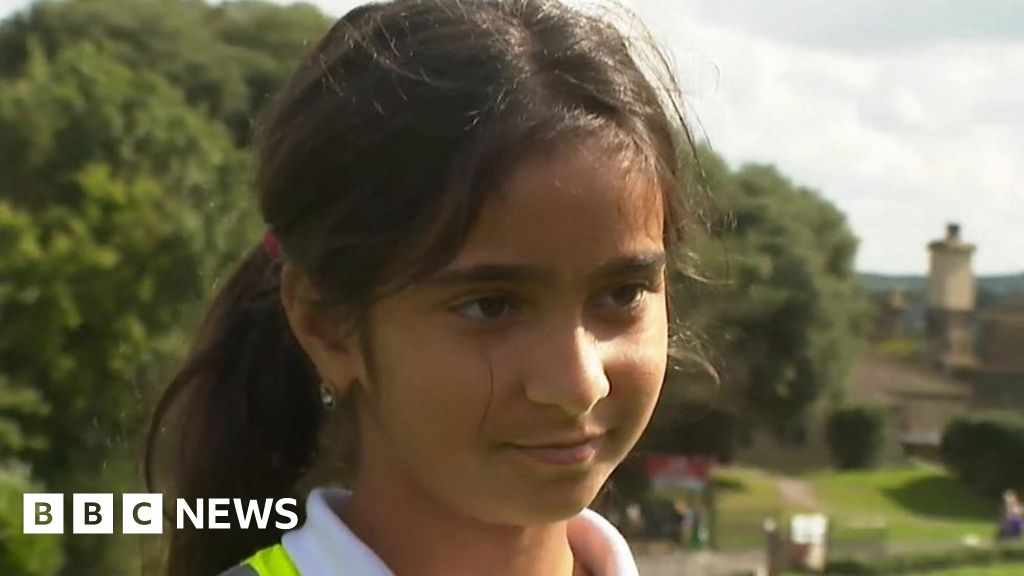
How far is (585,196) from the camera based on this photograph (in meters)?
1.20

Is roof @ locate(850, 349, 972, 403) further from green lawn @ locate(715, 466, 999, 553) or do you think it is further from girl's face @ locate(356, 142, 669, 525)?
girl's face @ locate(356, 142, 669, 525)

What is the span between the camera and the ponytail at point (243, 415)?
4.90ft

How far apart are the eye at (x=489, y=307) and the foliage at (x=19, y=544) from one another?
7515 millimetres

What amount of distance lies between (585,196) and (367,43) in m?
0.19

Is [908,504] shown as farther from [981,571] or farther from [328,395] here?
[328,395]

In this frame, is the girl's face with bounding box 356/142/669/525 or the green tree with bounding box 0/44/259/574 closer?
the girl's face with bounding box 356/142/669/525

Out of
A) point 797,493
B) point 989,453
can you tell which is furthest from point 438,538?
point 989,453

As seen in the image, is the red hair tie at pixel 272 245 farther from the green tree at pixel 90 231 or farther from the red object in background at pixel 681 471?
the red object in background at pixel 681 471

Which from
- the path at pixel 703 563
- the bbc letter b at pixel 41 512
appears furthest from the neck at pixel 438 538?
the path at pixel 703 563

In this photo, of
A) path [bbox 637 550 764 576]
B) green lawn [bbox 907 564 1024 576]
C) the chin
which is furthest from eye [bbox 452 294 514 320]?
green lawn [bbox 907 564 1024 576]

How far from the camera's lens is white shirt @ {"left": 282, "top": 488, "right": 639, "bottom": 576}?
4.24ft

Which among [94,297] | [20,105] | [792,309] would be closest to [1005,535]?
[792,309]

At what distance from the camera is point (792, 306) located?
702 inches

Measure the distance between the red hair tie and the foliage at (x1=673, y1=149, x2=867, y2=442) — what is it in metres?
14.5
